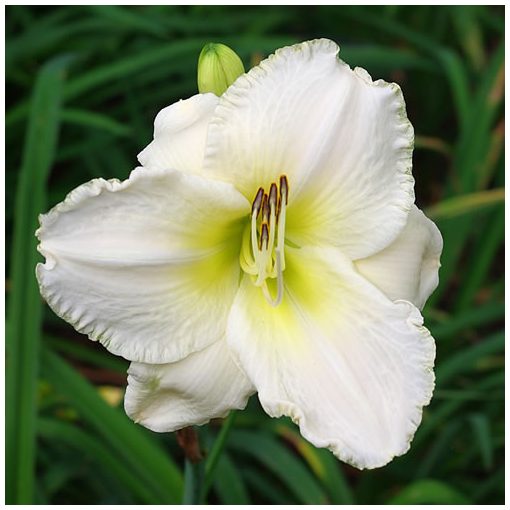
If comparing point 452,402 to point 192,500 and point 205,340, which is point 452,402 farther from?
point 205,340

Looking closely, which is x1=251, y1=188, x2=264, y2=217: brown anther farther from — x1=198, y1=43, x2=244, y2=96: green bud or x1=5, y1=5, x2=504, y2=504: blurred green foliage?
x1=5, y1=5, x2=504, y2=504: blurred green foliage

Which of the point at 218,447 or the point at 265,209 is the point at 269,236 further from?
the point at 218,447

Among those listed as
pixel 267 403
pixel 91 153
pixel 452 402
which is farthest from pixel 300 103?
pixel 91 153

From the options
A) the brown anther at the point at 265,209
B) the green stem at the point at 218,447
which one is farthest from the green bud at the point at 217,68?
the green stem at the point at 218,447

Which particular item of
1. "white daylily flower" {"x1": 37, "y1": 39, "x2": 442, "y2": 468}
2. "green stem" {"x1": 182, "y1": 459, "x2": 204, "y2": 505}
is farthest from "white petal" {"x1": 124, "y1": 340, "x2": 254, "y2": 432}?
"green stem" {"x1": 182, "y1": 459, "x2": 204, "y2": 505}

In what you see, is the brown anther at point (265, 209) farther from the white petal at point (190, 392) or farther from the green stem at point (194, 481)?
the green stem at point (194, 481)

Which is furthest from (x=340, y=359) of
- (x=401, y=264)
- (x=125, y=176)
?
(x=125, y=176)
